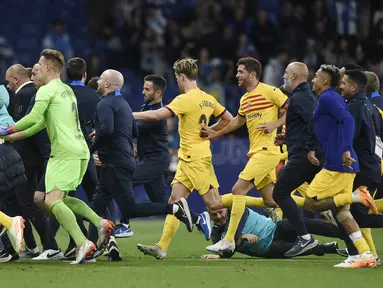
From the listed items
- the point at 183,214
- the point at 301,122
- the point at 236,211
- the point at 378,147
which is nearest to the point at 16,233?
the point at 183,214

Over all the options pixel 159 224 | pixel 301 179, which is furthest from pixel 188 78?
pixel 159 224

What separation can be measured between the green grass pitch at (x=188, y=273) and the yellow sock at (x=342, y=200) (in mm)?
670

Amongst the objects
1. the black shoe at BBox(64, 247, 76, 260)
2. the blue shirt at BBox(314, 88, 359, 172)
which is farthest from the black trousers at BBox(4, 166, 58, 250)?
the blue shirt at BBox(314, 88, 359, 172)

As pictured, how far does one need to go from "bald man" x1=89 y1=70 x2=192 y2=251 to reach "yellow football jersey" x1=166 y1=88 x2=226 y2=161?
0.67m

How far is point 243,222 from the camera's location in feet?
45.1

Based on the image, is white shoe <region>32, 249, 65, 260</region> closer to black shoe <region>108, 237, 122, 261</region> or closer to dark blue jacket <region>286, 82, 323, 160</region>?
black shoe <region>108, 237, 122, 261</region>

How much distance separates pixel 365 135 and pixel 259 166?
1769 millimetres

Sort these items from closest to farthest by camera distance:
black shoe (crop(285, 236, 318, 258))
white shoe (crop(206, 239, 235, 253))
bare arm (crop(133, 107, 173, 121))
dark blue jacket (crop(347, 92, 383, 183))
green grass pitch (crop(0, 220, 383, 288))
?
green grass pitch (crop(0, 220, 383, 288))
dark blue jacket (crop(347, 92, 383, 183))
black shoe (crop(285, 236, 318, 258))
bare arm (crop(133, 107, 173, 121))
white shoe (crop(206, 239, 235, 253))

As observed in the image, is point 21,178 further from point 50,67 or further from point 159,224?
point 159,224

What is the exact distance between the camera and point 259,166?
13.9 meters

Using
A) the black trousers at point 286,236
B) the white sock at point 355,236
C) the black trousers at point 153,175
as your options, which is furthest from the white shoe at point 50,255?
the white sock at point 355,236

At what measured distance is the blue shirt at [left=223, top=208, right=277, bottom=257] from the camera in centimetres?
1356

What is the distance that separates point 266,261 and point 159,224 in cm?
835

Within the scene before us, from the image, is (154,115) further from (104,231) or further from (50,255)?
(50,255)
